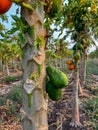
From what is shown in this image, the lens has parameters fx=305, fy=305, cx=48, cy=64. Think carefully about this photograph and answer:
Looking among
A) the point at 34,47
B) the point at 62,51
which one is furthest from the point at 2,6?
the point at 62,51

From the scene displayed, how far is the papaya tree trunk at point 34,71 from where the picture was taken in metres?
1.49

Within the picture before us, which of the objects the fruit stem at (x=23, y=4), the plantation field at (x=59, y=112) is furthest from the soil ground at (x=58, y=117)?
the fruit stem at (x=23, y=4)

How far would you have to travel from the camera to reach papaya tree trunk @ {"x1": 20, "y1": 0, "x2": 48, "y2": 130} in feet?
4.89

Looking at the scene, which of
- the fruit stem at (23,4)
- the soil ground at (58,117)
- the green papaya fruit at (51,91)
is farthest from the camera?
the soil ground at (58,117)

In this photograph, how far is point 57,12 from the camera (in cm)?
158

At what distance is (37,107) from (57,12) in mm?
500

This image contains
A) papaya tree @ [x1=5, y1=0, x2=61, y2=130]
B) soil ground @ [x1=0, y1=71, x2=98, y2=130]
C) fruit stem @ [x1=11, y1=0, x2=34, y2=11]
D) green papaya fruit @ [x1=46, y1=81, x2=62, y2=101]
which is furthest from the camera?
soil ground @ [x1=0, y1=71, x2=98, y2=130]

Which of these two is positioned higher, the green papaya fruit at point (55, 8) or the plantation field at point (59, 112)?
the green papaya fruit at point (55, 8)

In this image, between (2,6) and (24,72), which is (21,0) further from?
(24,72)

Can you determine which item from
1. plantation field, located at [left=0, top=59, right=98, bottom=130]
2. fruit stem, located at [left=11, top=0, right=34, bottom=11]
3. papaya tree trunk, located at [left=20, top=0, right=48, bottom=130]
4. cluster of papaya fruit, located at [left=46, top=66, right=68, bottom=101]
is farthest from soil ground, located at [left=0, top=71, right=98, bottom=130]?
fruit stem, located at [left=11, top=0, right=34, bottom=11]

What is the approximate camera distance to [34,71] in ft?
5.02

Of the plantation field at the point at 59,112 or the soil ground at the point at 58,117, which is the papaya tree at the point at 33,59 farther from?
the soil ground at the point at 58,117

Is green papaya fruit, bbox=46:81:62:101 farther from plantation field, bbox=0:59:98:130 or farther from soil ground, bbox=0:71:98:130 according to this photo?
soil ground, bbox=0:71:98:130

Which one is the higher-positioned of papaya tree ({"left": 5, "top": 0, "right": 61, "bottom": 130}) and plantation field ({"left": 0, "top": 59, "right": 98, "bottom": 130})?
papaya tree ({"left": 5, "top": 0, "right": 61, "bottom": 130})
